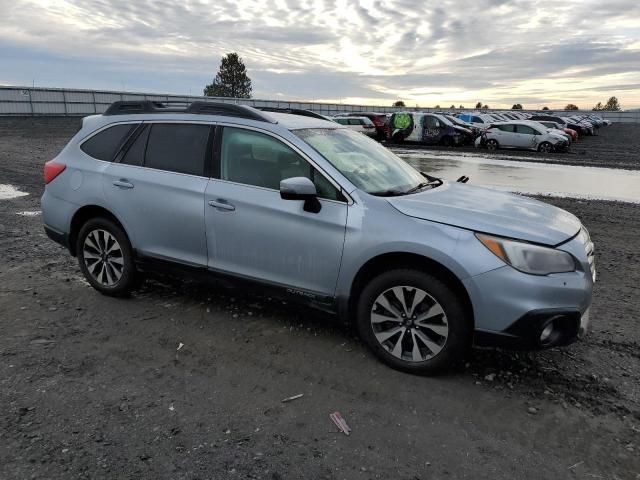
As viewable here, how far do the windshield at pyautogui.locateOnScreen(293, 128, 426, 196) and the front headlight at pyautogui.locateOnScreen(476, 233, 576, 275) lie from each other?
0.92 m

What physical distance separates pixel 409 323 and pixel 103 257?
9.79ft

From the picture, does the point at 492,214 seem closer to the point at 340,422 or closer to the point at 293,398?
the point at 340,422

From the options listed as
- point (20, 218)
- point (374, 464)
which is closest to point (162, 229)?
point (374, 464)

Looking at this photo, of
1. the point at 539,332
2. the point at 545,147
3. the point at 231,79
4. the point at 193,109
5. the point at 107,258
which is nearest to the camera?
the point at 539,332

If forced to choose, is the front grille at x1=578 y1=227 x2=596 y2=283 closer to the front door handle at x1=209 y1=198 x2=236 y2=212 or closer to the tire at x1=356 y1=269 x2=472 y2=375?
the tire at x1=356 y1=269 x2=472 y2=375

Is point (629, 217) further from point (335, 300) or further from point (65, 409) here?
point (65, 409)

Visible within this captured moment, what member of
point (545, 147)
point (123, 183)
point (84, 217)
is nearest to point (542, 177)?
point (545, 147)

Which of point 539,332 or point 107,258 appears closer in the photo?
point 539,332

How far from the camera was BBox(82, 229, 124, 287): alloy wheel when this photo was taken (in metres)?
4.73

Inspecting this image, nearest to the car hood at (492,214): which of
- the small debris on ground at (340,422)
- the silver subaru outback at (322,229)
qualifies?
the silver subaru outback at (322,229)

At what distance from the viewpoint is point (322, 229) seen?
365cm

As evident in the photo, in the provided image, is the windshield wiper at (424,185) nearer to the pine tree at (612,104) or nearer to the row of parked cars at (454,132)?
the row of parked cars at (454,132)

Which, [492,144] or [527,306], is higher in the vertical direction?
[527,306]

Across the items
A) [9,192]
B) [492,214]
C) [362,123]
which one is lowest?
[9,192]
